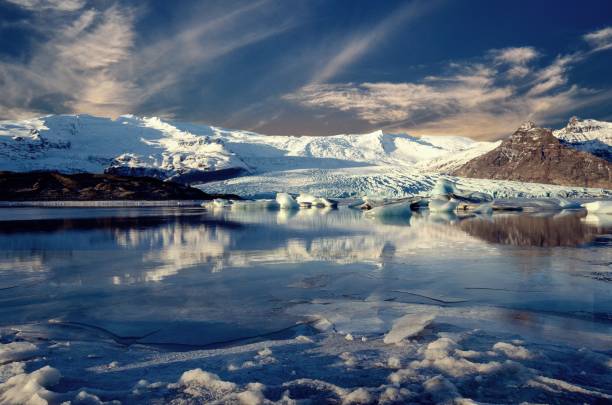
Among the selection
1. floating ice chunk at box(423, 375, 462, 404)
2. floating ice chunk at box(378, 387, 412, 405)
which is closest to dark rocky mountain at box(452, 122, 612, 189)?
floating ice chunk at box(423, 375, 462, 404)

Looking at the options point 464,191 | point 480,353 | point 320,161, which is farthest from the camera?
point 320,161

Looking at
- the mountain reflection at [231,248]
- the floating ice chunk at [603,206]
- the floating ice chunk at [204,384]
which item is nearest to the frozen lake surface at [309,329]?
the floating ice chunk at [204,384]

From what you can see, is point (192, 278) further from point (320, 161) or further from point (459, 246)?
point (320, 161)

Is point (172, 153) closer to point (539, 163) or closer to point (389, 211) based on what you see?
point (389, 211)

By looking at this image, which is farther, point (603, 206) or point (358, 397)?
point (603, 206)

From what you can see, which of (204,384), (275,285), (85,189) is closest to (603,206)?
(275,285)

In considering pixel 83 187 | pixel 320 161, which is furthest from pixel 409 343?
pixel 320 161

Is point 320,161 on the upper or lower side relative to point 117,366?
upper
